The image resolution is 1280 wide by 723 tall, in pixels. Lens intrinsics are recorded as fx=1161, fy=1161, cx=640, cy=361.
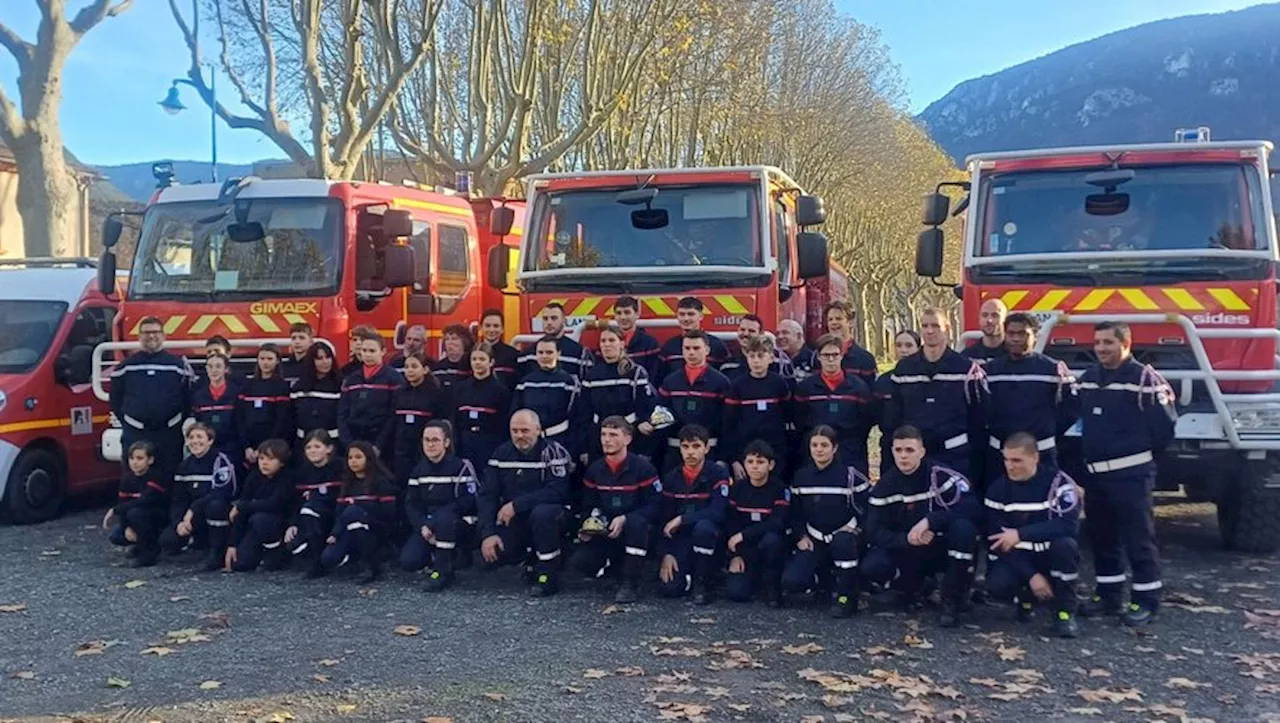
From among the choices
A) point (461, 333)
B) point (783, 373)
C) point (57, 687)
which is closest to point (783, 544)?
point (783, 373)

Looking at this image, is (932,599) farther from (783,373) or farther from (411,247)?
(411,247)

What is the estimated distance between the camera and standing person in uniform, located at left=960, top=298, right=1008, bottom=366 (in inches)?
289

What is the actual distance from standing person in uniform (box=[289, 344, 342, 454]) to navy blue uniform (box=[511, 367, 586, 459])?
161 centimetres

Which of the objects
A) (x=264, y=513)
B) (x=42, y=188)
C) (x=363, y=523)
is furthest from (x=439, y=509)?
(x=42, y=188)

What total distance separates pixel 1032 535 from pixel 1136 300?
223 cm

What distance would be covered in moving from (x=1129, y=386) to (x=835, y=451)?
1.72 meters

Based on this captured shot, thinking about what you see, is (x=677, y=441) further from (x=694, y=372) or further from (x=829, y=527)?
(x=829, y=527)

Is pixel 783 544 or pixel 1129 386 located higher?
pixel 1129 386

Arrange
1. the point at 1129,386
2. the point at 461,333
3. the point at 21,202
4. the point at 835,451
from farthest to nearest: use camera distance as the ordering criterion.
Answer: the point at 21,202
the point at 461,333
the point at 835,451
the point at 1129,386

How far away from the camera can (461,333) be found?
8781 mm

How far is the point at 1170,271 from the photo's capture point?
25.5 ft

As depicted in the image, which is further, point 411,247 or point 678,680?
point 411,247

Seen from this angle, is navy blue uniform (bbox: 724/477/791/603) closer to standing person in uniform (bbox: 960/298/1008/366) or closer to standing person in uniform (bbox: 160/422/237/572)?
standing person in uniform (bbox: 960/298/1008/366)

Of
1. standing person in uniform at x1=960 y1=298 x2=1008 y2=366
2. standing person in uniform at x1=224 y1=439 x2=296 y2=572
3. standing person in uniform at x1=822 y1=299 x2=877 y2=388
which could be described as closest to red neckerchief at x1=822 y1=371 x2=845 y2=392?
standing person in uniform at x1=822 y1=299 x2=877 y2=388
